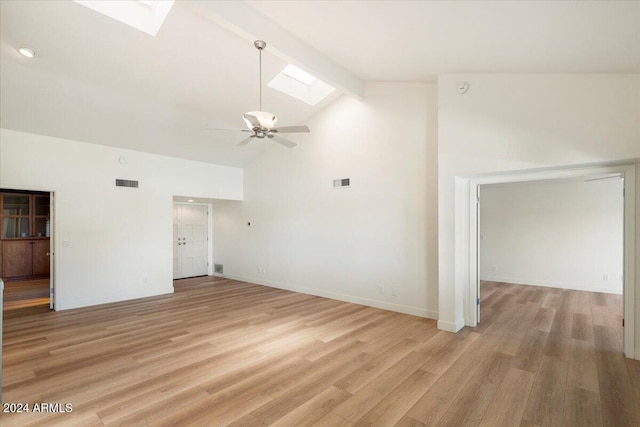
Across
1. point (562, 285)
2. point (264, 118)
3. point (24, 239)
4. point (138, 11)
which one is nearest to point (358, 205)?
point (264, 118)

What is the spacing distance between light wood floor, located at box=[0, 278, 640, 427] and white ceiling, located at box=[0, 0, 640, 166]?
3189 millimetres

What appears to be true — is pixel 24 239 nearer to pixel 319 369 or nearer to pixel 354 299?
pixel 354 299

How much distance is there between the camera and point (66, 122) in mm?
4980

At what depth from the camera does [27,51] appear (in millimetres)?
3578

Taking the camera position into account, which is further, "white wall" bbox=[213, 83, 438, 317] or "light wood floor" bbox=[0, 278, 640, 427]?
"white wall" bbox=[213, 83, 438, 317]

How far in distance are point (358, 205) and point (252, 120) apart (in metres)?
2.95

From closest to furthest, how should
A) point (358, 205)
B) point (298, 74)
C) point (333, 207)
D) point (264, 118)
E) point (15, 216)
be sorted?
1. point (264, 118)
2. point (298, 74)
3. point (358, 205)
4. point (333, 207)
5. point (15, 216)

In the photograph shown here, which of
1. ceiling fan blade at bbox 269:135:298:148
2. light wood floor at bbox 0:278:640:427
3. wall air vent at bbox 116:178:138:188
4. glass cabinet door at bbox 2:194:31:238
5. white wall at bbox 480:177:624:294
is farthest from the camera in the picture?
glass cabinet door at bbox 2:194:31:238

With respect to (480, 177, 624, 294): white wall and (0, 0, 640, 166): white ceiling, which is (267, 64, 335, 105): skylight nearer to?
(0, 0, 640, 166): white ceiling

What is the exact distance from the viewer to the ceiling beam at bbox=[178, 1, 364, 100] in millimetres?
3155

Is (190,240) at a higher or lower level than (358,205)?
lower

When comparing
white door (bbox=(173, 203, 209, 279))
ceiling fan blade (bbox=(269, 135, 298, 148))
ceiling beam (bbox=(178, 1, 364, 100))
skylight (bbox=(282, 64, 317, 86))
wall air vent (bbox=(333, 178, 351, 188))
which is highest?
skylight (bbox=(282, 64, 317, 86))

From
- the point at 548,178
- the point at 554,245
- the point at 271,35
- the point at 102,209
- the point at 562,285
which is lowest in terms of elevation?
the point at 562,285

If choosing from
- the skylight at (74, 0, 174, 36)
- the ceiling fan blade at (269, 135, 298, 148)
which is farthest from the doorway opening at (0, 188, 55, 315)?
the ceiling fan blade at (269, 135, 298, 148)
